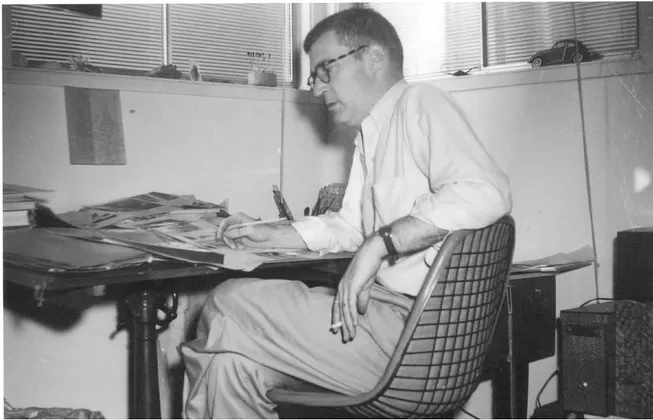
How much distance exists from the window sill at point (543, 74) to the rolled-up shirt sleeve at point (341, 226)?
31.1 inches

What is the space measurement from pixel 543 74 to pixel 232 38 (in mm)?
1093

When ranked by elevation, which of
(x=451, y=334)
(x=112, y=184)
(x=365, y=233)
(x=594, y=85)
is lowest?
(x=451, y=334)

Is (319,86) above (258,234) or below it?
above

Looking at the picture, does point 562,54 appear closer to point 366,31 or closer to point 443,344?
point 366,31

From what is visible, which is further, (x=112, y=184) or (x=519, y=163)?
(x=519, y=163)

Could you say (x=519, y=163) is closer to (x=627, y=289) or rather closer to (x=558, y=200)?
(x=558, y=200)

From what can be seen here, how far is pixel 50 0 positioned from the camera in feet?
5.13

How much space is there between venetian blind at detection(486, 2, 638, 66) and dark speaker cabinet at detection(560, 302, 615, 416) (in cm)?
84

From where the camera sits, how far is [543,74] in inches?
81.0

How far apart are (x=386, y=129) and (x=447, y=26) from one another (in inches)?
46.1

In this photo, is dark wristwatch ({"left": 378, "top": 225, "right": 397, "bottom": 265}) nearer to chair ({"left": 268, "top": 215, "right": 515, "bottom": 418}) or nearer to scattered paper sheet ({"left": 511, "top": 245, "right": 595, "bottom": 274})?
chair ({"left": 268, "top": 215, "right": 515, "bottom": 418})

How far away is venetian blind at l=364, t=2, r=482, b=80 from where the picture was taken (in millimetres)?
2355

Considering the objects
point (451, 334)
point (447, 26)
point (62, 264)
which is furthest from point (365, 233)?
point (447, 26)

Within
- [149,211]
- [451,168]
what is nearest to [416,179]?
[451,168]
